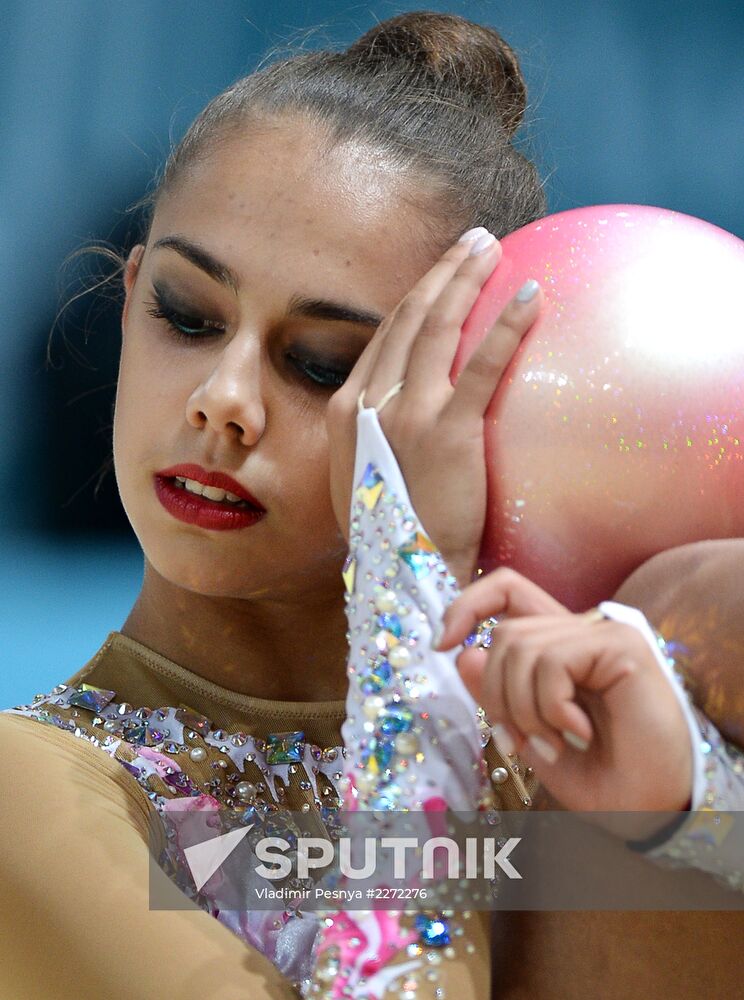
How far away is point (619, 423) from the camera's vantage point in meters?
0.65

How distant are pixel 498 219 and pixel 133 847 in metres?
0.53

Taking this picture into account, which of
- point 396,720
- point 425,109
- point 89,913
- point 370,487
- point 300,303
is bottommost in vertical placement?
point 89,913

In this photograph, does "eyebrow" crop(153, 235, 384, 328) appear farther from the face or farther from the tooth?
the tooth

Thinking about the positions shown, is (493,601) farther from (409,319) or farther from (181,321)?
(181,321)

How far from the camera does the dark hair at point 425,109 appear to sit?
3.04ft

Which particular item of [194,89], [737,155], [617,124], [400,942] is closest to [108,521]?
[194,89]

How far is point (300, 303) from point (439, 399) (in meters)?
0.17

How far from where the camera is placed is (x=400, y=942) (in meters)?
0.65

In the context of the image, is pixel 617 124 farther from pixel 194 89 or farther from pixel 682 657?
pixel 682 657

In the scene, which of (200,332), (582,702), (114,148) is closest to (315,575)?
(200,332)

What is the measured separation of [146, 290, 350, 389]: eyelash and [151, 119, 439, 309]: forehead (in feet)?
0.16

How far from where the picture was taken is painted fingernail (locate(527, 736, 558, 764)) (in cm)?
53

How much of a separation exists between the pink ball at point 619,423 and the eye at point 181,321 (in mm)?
263

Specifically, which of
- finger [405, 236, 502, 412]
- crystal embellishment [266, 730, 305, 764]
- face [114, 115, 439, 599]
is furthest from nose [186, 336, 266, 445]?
crystal embellishment [266, 730, 305, 764]
